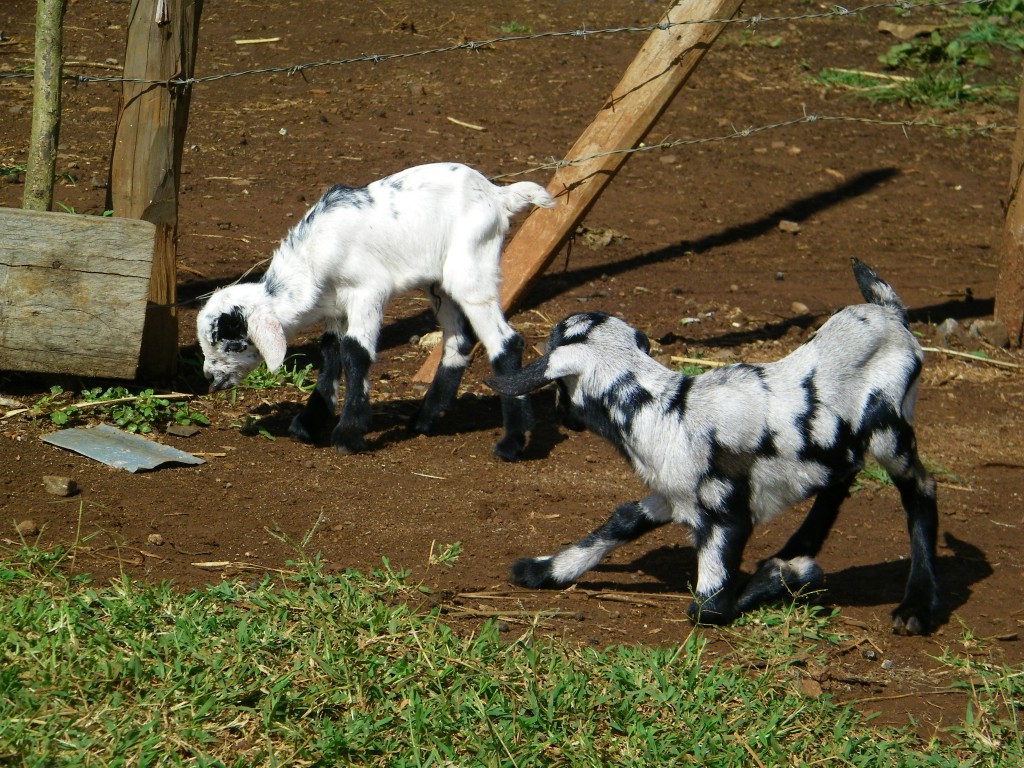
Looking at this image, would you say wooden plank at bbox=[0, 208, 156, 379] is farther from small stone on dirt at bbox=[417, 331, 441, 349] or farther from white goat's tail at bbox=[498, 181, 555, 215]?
small stone on dirt at bbox=[417, 331, 441, 349]

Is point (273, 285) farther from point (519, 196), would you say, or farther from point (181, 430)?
point (519, 196)

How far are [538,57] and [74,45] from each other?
15.2ft

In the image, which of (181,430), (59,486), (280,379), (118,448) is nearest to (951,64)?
(280,379)

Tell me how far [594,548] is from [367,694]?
4.21ft

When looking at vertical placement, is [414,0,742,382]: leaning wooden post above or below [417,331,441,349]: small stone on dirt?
above

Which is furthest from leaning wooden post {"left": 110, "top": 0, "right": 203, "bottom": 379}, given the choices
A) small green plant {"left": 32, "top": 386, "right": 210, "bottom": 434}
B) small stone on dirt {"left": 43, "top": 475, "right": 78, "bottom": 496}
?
small stone on dirt {"left": 43, "top": 475, "right": 78, "bottom": 496}

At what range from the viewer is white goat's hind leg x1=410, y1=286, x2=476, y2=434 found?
6.55m

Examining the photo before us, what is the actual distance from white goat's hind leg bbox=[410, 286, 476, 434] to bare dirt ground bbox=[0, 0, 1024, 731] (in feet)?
0.50

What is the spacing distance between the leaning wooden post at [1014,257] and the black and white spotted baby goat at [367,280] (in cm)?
343

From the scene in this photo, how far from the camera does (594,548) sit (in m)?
4.71

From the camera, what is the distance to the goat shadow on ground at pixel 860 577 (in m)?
4.98

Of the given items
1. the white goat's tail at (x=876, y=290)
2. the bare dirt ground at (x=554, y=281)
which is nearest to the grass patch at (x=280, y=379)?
the bare dirt ground at (x=554, y=281)

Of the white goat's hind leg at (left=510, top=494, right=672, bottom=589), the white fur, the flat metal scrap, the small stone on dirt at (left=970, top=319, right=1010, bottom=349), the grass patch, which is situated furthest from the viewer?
the small stone on dirt at (left=970, top=319, right=1010, bottom=349)

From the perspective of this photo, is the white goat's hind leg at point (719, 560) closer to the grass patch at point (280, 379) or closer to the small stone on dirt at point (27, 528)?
the small stone on dirt at point (27, 528)
